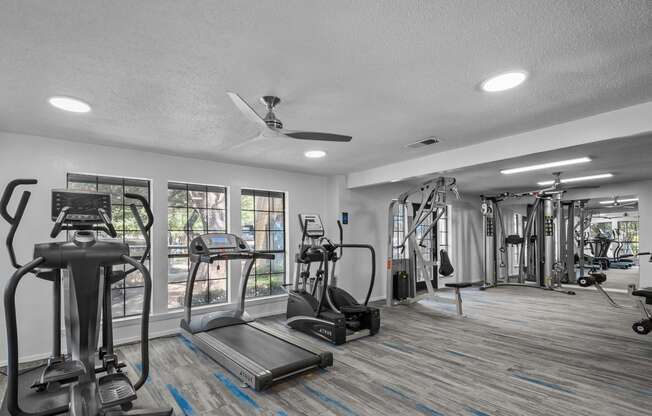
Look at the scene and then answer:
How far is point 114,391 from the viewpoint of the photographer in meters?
2.21

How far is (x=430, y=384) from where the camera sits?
292 centimetres

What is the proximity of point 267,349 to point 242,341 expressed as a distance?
0.37 meters

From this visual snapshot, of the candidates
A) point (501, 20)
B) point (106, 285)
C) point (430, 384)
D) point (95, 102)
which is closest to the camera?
point (501, 20)

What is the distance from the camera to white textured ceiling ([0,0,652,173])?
1628mm

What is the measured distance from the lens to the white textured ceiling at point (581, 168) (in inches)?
153

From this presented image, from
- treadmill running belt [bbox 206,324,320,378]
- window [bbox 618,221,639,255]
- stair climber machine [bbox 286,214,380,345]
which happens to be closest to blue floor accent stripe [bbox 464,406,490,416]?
treadmill running belt [bbox 206,324,320,378]

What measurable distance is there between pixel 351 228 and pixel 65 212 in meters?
4.63

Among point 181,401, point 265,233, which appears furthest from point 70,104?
point 265,233

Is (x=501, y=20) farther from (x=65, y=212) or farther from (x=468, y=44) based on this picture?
(x=65, y=212)

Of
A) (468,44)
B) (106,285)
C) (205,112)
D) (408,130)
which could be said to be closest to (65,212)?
(106,285)

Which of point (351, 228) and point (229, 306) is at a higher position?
point (351, 228)

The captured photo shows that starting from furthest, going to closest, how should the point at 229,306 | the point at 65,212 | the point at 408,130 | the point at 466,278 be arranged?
1. the point at 466,278
2. the point at 229,306
3. the point at 408,130
4. the point at 65,212

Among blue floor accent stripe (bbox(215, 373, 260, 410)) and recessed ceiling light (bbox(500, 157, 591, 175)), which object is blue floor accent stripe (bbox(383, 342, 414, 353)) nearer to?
blue floor accent stripe (bbox(215, 373, 260, 410))

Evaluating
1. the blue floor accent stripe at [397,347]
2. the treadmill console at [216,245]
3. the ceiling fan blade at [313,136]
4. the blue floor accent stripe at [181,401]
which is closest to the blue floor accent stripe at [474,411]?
the blue floor accent stripe at [397,347]
